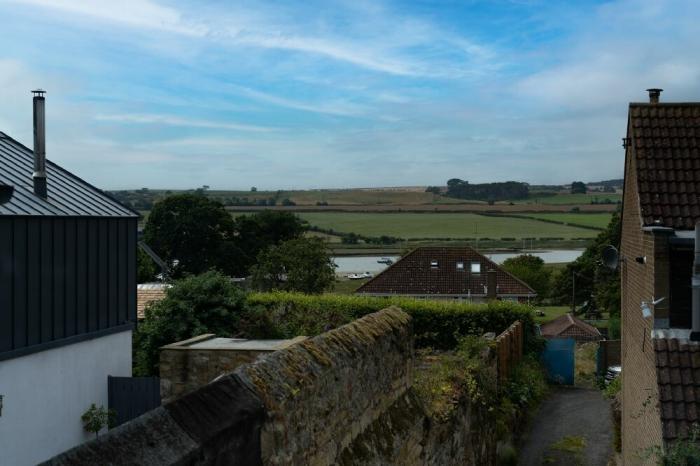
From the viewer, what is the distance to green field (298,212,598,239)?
356 ft

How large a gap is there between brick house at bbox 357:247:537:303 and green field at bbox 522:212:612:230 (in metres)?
49.2

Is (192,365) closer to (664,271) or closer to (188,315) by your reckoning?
(188,315)

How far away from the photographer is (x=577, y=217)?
105812 millimetres

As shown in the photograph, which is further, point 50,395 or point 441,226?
point 441,226

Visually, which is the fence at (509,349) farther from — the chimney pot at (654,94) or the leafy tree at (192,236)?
the leafy tree at (192,236)

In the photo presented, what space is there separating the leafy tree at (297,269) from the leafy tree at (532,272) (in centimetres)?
3674

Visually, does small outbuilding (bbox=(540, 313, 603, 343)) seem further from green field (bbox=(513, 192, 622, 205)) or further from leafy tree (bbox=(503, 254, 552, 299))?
green field (bbox=(513, 192, 622, 205))

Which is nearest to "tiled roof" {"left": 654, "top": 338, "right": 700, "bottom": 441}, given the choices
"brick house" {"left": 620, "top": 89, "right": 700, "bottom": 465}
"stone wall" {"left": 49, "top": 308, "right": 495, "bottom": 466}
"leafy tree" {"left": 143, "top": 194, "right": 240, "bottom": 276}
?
"brick house" {"left": 620, "top": 89, "right": 700, "bottom": 465}

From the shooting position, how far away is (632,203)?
14.6 metres

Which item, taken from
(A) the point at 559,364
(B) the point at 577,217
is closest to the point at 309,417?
(A) the point at 559,364

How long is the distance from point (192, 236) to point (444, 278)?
73.0ft

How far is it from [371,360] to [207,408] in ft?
12.5

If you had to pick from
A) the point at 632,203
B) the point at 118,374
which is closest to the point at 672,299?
the point at 632,203

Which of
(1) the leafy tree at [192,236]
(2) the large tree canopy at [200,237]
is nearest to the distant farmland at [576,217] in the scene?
(2) the large tree canopy at [200,237]
